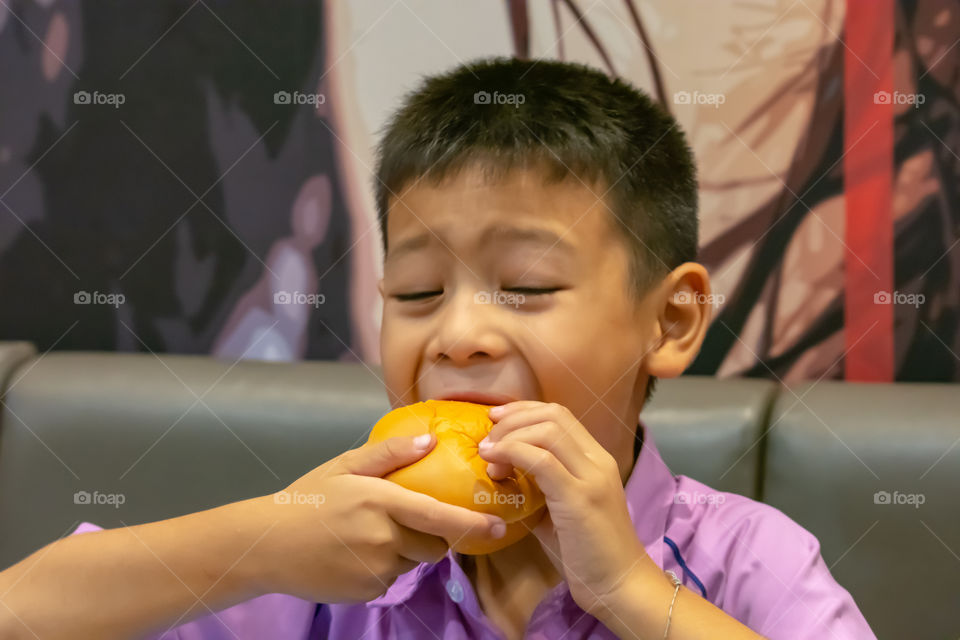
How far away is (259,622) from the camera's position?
0.90m

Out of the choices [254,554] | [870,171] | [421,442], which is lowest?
[254,554]

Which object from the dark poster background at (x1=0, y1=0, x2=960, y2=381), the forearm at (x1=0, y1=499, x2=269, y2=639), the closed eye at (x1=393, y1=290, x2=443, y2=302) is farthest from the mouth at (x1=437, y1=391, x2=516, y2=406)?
the dark poster background at (x1=0, y1=0, x2=960, y2=381)

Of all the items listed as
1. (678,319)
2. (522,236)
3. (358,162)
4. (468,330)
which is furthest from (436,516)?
(358,162)

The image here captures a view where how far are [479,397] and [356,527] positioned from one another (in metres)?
0.17

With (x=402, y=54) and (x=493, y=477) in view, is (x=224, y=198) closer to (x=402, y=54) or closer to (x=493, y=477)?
(x=402, y=54)

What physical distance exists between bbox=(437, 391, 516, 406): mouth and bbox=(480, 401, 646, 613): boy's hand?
5 centimetres

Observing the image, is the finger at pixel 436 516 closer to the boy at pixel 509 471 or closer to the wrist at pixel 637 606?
the boy at pixel 509 471

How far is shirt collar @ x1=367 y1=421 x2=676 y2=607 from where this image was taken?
0.92m

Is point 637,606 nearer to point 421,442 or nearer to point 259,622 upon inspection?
point 421,442

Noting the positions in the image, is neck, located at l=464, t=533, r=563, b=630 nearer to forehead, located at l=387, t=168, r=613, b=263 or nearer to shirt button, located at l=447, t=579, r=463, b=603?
shirt button, located at l=447, t=579, r=463, b=603

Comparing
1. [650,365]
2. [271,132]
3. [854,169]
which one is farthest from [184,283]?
[854,169]

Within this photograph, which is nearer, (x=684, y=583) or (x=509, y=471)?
(x=509, y=471)

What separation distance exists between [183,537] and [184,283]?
3.09 ft

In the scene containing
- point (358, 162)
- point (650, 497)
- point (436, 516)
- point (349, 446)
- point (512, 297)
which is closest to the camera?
point (436, 516)
